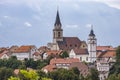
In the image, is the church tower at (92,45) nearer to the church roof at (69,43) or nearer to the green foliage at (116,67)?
the church roof at (69,43)

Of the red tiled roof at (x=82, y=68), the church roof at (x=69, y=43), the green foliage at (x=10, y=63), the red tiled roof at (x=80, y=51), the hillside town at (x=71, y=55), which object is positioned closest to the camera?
the red tiled roof at (x=82, y=68)

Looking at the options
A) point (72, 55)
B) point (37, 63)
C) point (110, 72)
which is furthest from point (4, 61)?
point (110, 72)

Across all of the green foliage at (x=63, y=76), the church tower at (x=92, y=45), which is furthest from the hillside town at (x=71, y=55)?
the green foliage at (x=63, y=76)

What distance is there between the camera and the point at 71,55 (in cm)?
11875

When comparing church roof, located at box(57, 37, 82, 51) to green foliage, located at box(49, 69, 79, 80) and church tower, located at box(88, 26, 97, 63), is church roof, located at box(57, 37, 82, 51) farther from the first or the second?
green foliage, located at box(49, 69, 79, 80)

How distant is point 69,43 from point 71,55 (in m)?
14.9

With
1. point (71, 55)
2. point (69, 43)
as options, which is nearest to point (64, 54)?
point (71, 55)

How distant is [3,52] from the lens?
438ft

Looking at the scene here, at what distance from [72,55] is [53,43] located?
16.5m

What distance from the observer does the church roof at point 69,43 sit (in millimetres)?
132125

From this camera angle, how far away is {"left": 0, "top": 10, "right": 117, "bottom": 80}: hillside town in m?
95.0

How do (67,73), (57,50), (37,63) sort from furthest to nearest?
(57,50) < (37,63) < (67,73)

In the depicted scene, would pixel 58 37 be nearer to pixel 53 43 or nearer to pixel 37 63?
pixel 53 43

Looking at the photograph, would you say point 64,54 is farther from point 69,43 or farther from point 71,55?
point 69,43
